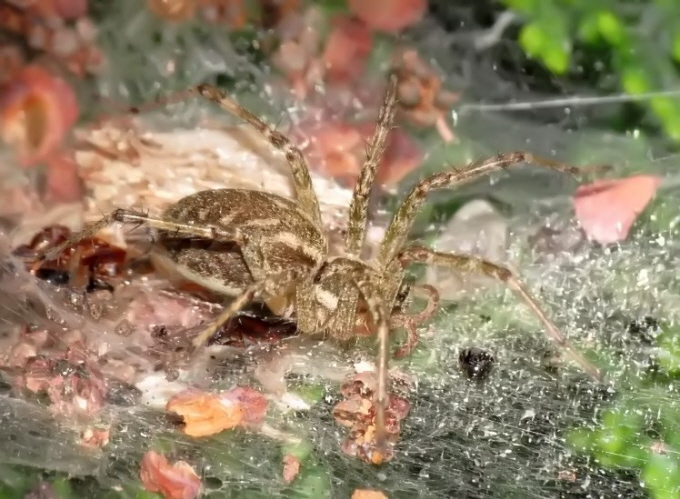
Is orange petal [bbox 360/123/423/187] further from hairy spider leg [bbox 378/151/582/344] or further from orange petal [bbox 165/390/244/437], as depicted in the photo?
orange petal [bbox 165/390/244/437]

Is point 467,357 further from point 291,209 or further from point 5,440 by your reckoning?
point 5,440

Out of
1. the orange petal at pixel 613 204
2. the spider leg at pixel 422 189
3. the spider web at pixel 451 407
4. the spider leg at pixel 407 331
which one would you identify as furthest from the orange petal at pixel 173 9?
the orange petal at pixel 613 204

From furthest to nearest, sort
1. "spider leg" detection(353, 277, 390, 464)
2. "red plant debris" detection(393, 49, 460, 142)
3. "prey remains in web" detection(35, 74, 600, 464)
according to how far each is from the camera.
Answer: "red plant debris" detection(393, 49, 460, 142) → "prey remains in web" detection(35, 74, 600, 464) → "spider leg" detection(353, 277, 390, 464)

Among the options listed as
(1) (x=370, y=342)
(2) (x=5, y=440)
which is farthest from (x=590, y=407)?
(2) (x=5, y=440)

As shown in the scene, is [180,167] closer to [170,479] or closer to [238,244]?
[238,244]

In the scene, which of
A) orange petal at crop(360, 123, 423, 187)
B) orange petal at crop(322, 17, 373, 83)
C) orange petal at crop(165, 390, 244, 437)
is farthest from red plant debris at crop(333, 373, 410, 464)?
orange petal at crop(322, 17, 373, 83)

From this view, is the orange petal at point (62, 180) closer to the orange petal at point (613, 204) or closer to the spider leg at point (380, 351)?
the spider leg at point (380, 351)

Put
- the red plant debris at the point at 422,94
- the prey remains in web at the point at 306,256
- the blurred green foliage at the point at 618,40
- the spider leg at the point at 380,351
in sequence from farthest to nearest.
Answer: the red plant debris at the point at 422,94 < the blurred green foliage at the point at 618,40 < the prey remains in web at the point at 306,256 < the spider leg at the point at 380,351
